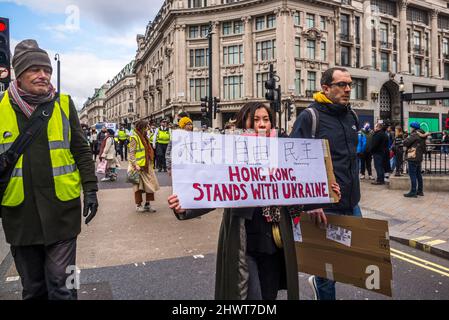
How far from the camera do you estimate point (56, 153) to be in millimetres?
2521

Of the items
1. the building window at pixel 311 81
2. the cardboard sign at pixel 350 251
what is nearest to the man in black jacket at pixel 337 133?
the cardboard sign at pixel 350 251

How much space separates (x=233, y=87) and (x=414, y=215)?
37085 mm

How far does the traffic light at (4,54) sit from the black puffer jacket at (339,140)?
441 cm

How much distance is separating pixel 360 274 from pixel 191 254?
2.67m

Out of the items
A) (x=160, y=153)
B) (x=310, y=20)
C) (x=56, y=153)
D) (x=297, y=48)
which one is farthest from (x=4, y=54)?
(x=310, y=20)

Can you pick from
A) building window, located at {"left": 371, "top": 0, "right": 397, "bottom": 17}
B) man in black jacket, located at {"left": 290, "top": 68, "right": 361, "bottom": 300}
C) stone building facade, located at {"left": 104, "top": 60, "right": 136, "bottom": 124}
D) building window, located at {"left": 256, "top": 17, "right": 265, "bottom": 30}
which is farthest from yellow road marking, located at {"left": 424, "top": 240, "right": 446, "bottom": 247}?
stone building facade, located at {"left": 104, "top": 60, "right": 136, "bottom": 124}

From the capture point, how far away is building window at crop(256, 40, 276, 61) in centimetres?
4025

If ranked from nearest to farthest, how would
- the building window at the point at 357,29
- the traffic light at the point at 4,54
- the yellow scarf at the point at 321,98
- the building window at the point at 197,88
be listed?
1. the yellow scarf at the point at 321,98
2. the traffic light at the point at 4,54
3. the building window at the point at 357,29
4. the building window at the point at 197,88

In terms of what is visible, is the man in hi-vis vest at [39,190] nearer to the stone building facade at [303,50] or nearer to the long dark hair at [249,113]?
the long dark hair at [249,113]

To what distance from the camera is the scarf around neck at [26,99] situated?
2488mm

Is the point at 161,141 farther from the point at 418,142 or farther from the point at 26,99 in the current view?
the point at 26,99

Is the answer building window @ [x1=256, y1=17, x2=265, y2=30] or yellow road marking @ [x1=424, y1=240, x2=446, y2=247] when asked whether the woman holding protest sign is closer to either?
yellow road marking @ [x1=424, y1=240, x2=446, y2=247]

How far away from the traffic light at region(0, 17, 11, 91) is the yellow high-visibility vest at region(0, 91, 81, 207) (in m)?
3.22
